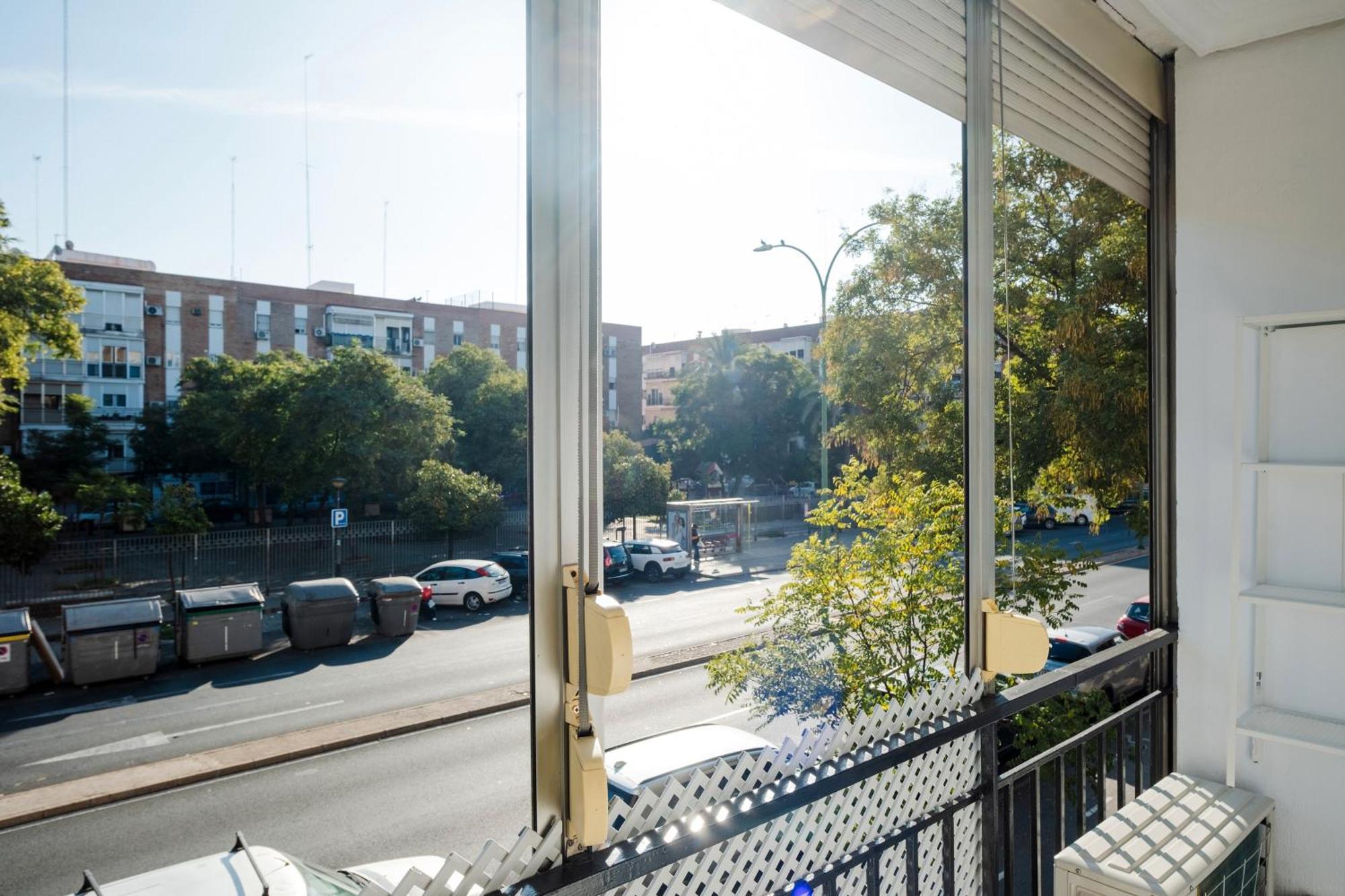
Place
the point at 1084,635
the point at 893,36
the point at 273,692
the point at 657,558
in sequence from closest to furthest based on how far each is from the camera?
the point at 273,692, the point at 893,36, the point at 657,558, the point at 1084,635

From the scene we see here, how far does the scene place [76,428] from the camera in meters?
0.98

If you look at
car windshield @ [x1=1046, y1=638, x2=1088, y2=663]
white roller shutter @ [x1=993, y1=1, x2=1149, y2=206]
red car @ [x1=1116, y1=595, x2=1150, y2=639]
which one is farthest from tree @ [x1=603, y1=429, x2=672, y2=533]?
red car @ [x1=1116, y1=595, x2=1150, y2=639]

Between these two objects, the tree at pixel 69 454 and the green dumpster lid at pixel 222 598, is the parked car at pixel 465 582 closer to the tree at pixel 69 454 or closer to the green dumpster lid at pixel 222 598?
the green dumpster lid at pixel 222 598

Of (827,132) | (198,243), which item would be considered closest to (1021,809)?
(827,132)

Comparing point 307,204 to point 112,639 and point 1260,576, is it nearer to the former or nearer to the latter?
point 112,639

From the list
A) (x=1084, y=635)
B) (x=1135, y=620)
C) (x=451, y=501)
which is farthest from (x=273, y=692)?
(x=1084, y=635)

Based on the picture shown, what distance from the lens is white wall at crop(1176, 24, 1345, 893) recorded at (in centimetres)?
223

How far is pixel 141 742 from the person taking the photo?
1.30 m

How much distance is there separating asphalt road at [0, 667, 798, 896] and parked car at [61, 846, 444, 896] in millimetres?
42

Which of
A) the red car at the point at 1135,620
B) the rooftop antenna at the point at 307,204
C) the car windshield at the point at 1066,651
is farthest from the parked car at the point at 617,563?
the red car at the point at 1135,620

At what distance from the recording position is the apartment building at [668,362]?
157cm

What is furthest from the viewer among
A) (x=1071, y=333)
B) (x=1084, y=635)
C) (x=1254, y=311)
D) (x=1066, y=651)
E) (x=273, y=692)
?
(x=1071, y=333)

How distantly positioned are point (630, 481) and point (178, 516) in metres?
0.68

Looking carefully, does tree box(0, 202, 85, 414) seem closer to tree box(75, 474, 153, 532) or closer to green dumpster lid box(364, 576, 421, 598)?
tree box(75, 474, 153, 532)
